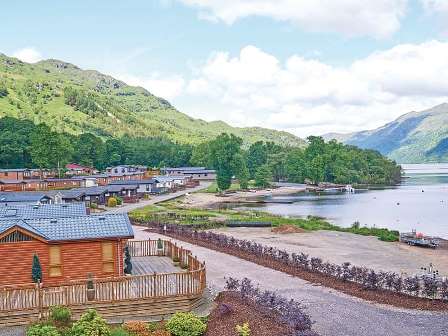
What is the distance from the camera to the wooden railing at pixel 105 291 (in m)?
22.2

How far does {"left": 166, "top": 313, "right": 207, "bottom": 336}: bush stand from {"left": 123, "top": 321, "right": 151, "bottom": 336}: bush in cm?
94

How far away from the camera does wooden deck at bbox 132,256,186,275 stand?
3005 cm

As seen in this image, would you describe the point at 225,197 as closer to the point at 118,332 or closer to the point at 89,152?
the point at 89,152

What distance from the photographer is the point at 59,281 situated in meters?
25.5

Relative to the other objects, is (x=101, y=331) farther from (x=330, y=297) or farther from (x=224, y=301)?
(x=330, y=297)

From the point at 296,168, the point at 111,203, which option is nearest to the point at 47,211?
the point at 111,203

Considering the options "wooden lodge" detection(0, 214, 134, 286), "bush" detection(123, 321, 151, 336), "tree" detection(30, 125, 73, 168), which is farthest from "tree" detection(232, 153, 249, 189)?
"bush" detection(123, 321, 151, 336)

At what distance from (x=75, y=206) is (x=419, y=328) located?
2701 centimetres

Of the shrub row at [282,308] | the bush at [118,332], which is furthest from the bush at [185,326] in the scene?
the shrub row at [282,308]

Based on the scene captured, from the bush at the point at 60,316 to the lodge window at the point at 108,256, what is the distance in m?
5.20

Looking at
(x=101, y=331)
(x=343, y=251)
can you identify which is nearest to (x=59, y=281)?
(x=101, y=331)

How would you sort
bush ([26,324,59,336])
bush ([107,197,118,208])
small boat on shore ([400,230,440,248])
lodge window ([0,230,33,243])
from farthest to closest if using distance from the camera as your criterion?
bush ([107,197,118,208]), small boat on shore ([400,230,440,248]), lodge window ([0,230,33,243]), bush ([26,324,59,336])

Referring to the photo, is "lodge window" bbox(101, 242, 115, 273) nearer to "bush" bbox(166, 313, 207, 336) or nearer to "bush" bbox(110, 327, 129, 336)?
"bush" bbox(166, 313, 207, 336)

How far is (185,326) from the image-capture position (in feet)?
65.7
